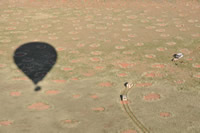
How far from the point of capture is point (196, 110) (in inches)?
333

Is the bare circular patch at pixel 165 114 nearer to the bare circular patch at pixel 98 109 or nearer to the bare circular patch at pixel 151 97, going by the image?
the bare circular patch at pixel 151 97

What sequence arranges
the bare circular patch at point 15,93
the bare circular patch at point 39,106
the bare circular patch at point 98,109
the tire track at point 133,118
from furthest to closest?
the bare circular patch at point 15,93
the bare circular patch at point 39,106
the bare circular patch at point 98,109
the tire track at point 133,118

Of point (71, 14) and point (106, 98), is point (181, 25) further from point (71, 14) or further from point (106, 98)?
point (106, 98)

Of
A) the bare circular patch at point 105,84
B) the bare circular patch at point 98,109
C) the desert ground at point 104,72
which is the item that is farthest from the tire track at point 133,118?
the bare circular patch at point 105,84

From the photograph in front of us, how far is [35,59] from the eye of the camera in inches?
504

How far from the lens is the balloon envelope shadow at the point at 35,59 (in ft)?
37.3

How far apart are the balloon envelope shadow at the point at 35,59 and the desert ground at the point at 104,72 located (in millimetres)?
229

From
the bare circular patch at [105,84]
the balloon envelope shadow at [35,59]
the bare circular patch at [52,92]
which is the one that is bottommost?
the balloon envelope shadow at [35,59]

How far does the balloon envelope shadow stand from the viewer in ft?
37.3

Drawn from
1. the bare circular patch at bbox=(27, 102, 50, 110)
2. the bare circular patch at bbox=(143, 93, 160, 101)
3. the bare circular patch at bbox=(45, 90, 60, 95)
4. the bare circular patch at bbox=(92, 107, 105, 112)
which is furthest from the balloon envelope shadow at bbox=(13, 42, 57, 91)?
the bare circular patch at bbox=(143, 93, 160, 101)

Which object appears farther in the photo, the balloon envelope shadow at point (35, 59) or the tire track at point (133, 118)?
the balloon envelope shadow at point (35, 59)

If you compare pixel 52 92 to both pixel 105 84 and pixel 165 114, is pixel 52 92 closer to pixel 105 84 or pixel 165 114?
pixel 105 84

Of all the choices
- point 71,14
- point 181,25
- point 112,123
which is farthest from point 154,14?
point 112,123

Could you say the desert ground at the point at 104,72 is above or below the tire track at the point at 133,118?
below
